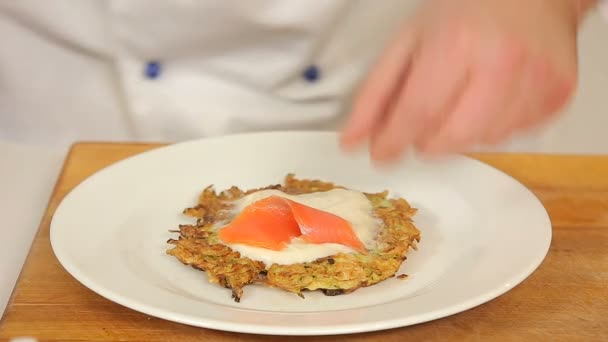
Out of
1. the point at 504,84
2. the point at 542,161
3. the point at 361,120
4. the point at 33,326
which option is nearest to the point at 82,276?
the point at 33,326

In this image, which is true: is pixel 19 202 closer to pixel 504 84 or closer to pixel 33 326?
pixel 33 326

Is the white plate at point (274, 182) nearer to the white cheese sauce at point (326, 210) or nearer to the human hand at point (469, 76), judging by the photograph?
the white cheese sauce at point (326, 210)

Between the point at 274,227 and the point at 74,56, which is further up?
the point at 274,227

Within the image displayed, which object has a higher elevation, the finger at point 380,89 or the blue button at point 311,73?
the finger at point 380,89

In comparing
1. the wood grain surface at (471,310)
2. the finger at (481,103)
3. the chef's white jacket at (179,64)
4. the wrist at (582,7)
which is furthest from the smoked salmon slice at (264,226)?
the chef's white jacket at (179,64)

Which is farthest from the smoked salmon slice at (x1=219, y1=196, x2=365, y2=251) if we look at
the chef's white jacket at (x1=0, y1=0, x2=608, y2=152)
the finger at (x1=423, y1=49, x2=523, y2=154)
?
the chef's white jacket at (x1=0, y1=0, x2=608, y2=152)

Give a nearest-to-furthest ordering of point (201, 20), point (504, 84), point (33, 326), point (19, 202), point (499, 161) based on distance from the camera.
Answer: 1. point (504, 84)
2. point (33, 326)
3. point (19, 202)
4. point (499, 161)
5. point (201, 20)

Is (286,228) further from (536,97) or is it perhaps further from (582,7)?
(582,7)

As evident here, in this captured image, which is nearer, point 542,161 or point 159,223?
point 159,223
